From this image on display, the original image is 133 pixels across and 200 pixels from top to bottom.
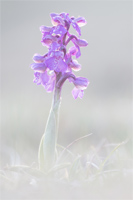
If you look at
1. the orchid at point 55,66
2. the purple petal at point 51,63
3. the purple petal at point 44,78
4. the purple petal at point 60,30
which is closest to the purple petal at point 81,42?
the orchid at point 55,66

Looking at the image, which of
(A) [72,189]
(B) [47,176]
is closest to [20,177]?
(B) [47,176]

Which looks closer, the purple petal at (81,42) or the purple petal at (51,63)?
the purple petal at (51,63)

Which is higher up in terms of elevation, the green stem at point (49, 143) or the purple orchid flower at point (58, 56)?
the purple orchid flower at point (58, 56)

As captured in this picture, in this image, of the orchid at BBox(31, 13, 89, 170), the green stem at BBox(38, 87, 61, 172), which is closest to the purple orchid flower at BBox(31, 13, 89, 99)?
the orchid at BBox(31, 13, 89, 170)

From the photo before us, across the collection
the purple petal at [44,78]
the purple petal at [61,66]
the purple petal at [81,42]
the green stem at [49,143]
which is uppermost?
the purple petal at [81,42]

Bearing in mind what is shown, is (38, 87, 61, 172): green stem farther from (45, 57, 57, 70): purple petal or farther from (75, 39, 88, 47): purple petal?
(75, 39, 88, 47): purple petal

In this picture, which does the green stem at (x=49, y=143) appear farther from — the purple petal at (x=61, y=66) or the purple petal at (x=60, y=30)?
the purple petal at (x=60, y=30)

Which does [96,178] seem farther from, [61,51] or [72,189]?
[61,51]

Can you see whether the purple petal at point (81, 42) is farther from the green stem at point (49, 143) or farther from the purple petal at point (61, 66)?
the green stem at point (49, 143)
